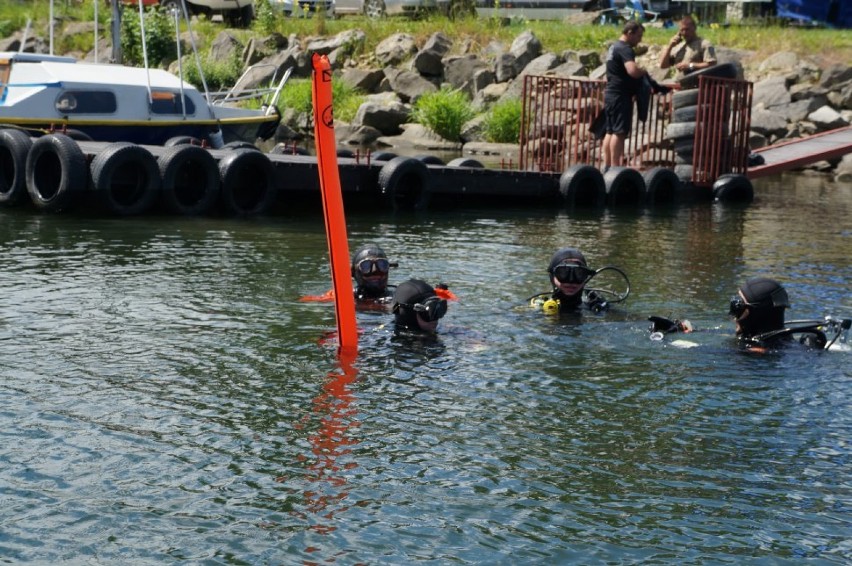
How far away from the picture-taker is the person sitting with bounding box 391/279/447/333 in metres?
9.86

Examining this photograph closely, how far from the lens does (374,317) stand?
10859 millimetres

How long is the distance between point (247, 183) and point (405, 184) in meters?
2.52

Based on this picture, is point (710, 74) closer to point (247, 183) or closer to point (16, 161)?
point (247, 183)

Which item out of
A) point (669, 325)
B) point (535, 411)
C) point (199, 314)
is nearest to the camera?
point (535, 411)

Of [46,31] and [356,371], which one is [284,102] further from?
[356,371]

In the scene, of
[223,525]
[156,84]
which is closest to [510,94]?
[156,84]

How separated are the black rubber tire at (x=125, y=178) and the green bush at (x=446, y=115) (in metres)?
18.0

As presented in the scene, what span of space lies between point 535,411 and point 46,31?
146 ft

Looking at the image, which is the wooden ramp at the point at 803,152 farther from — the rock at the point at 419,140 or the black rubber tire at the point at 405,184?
the rock at the point at 419,140

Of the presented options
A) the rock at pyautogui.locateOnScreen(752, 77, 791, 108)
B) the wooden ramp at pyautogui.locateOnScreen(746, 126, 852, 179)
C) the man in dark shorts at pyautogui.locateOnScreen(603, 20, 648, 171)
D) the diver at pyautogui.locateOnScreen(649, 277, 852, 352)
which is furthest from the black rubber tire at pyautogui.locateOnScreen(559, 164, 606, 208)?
the rock at pyautogui.locateOnScreen(752, 77, 791, 108)

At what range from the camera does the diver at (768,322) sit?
9711 mm

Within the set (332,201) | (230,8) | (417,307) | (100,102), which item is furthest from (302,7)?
(332,201)

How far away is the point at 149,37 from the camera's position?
132 ft

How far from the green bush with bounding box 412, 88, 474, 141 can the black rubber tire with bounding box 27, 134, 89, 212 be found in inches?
716
